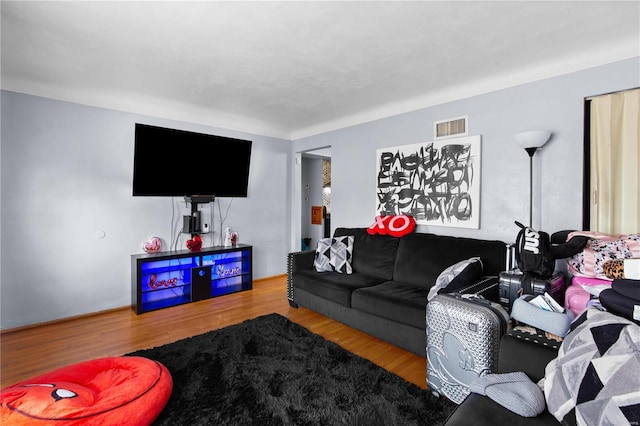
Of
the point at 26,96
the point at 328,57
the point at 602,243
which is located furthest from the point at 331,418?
the point at 26,96

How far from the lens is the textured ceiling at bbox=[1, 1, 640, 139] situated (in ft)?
6.40

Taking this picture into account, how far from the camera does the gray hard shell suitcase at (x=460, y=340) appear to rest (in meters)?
1.77

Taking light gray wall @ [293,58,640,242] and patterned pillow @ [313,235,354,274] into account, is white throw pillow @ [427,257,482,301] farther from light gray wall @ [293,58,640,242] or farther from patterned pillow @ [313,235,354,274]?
patterned pillow @ [313,235,354,274]

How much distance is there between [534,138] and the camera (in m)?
2.48

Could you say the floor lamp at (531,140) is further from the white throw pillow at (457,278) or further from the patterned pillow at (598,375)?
the patterned pillow at (598,375)

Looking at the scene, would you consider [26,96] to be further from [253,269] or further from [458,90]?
[458,90]

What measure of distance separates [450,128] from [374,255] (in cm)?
162

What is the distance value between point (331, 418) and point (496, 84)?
3167 millimetres

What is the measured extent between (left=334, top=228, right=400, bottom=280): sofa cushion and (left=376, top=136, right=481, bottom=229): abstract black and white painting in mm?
415

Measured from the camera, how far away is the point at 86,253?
343 cm

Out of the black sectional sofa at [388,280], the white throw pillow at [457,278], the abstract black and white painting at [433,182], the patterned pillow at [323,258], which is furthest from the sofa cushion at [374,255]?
the white throw pillow at [457,278]

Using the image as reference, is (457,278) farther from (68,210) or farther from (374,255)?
(68,210)

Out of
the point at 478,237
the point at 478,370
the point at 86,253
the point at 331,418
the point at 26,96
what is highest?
the point at 26,96

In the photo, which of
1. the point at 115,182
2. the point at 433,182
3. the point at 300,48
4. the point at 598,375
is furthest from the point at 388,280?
the point at 115,182
